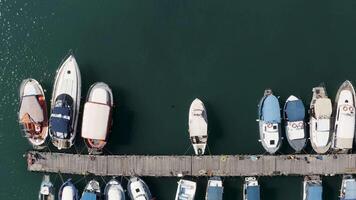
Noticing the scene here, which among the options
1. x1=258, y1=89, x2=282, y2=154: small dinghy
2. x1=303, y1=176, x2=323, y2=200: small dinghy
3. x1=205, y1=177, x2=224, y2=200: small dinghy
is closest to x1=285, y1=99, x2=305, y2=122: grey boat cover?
x1=258, y1=89, x2=282, y2=154: small dinghy

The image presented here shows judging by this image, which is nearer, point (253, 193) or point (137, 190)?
point (253, 193)

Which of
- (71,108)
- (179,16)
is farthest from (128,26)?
(71,108)

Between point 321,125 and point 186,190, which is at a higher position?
point 321,125

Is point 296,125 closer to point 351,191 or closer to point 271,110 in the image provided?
point 271,110

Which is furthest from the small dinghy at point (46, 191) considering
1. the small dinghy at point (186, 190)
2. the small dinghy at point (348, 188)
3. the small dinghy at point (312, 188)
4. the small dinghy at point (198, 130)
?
the small dinghy at point (348, 188)

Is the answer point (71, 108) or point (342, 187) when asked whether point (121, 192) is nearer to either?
point (71, 108)

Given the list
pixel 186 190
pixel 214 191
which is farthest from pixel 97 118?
pixel 214 191

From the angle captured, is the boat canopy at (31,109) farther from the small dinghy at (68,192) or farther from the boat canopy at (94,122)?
the small dinghy at (68,192)

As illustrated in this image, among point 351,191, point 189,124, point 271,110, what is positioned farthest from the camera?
point 189,124
